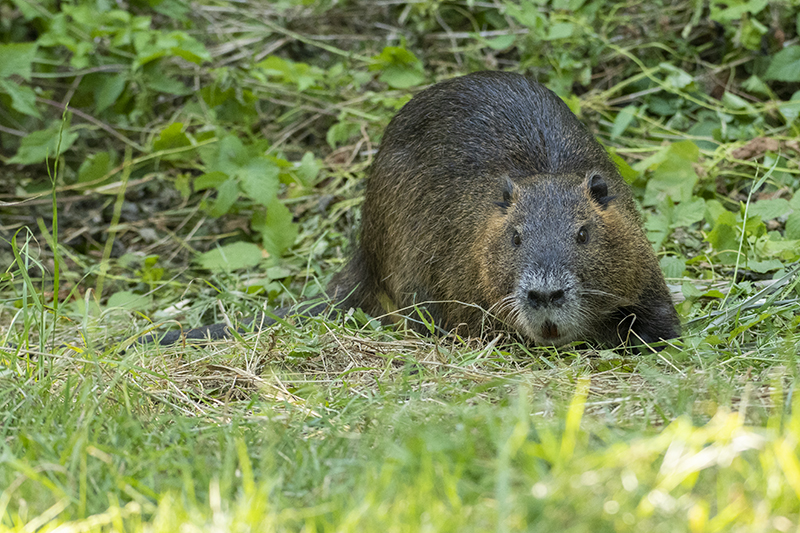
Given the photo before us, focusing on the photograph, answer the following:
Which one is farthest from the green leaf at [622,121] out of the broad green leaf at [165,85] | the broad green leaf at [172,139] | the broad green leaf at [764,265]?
the broad green leaf at [165,85]

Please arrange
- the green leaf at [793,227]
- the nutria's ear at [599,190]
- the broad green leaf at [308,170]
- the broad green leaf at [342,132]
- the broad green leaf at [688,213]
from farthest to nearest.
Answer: the broad green leaf at [342,132], the broad green leaf at [308,170], the broad green leaf at [688,213], the green leaf at [793,227], the nutria's ear at [599,190]

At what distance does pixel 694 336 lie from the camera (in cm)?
319

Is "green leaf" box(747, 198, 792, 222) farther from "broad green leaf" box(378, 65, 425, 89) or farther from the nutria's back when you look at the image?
"broad green leaf" box(378, 65, 425, 89)

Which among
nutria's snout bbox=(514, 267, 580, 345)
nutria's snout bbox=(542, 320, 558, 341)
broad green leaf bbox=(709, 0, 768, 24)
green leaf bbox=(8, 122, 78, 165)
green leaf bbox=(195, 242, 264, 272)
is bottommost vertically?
green leaf bbox=(195, 242, 264, 272)

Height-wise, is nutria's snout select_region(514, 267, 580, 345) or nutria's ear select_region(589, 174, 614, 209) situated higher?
nutria's ear select_region(589, 174, 614, 209)

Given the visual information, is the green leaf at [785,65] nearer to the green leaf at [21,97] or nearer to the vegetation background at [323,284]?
the vegetation background at [323,284]

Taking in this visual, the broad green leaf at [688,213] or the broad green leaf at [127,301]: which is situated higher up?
the broad green leaf at [688,213]

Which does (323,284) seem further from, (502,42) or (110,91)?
(110,91)

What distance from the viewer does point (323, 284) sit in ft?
15.2

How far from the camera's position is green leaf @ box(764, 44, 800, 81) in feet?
17.1

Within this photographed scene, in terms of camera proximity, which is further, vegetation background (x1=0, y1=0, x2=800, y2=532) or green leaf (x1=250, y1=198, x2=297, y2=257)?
green leaf (x1=250, y1=198, x2=297, y2=257)

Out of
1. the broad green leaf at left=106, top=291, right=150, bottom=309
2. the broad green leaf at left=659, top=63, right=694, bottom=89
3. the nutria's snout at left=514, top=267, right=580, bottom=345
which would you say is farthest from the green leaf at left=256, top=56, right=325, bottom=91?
the nutria's snout at left=514, top=267, right=580, bottom=345

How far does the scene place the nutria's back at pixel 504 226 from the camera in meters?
3.26

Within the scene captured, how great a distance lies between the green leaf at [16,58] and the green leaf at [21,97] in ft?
0.22
